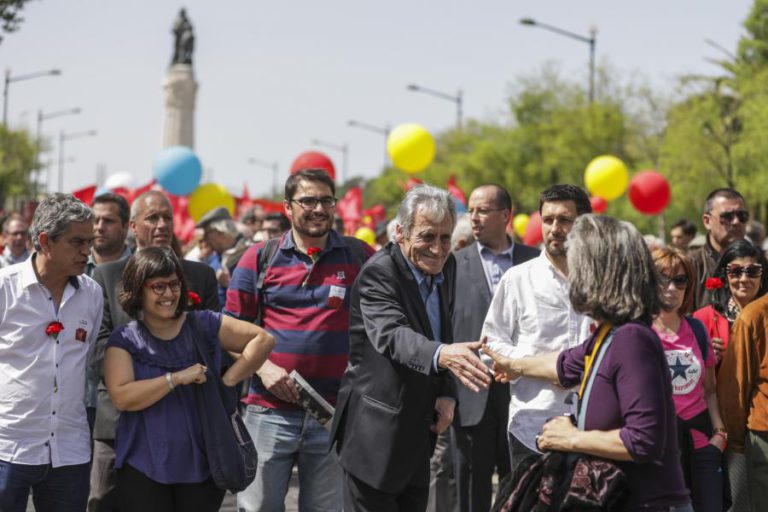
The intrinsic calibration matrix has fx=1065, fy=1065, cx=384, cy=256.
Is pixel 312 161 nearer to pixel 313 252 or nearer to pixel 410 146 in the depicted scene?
pixel 410 146

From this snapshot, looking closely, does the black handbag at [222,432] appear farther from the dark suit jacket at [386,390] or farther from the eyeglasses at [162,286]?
the dark suit jacket at [386,390]

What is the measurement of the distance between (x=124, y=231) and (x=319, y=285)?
1.83 metres

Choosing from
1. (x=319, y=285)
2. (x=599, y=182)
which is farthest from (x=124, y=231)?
(x=599, y=182)

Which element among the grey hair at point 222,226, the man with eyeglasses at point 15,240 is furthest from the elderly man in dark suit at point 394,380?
the man with eyeglasses at point 15,240

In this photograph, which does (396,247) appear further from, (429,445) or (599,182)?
(599,182)

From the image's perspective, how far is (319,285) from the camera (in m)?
5.47

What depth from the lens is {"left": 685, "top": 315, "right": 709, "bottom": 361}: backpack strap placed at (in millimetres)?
5410

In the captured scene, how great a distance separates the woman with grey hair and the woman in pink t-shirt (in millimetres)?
1791

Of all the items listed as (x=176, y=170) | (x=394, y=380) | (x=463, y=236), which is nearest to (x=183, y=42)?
(x=176, y=170)

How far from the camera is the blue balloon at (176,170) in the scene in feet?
52.3

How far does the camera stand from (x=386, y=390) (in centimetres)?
452

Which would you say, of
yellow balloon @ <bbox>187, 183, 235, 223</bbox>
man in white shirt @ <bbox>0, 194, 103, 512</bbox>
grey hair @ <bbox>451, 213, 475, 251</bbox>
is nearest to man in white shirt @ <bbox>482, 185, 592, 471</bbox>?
man in white shirt @ <bbox>0, 194, 103, 512</bbox>

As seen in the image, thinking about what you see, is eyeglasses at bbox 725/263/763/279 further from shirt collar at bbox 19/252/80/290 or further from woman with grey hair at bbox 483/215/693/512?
shirt collar at bbox 19/252/80/290

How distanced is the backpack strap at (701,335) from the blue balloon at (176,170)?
38.1 feet
